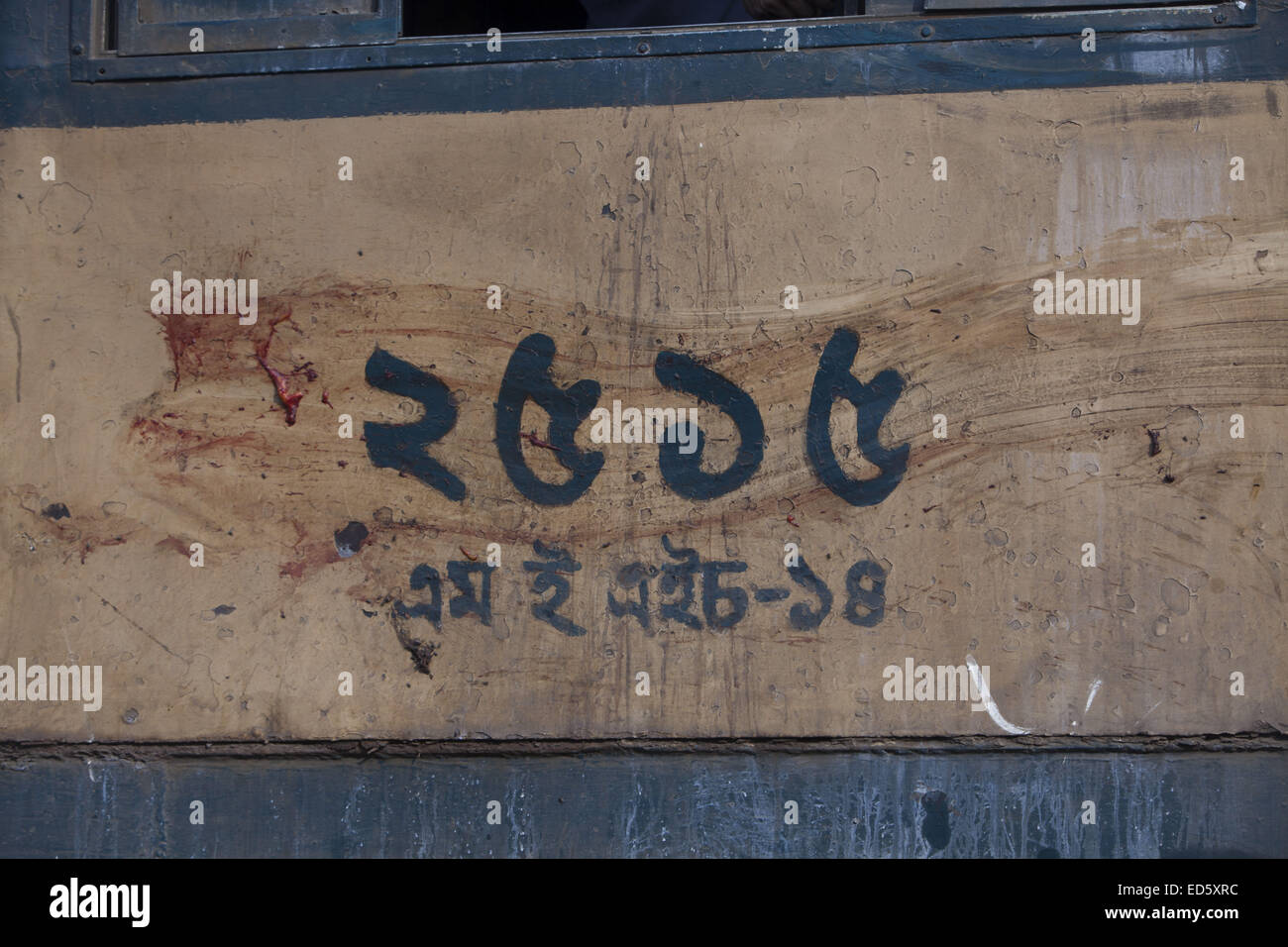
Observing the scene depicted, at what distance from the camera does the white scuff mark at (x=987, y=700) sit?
2248mm

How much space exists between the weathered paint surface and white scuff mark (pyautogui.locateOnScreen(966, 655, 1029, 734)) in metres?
0.02

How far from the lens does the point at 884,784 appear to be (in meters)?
2.27

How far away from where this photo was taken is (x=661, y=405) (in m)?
2.32

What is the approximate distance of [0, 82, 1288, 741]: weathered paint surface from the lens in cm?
225

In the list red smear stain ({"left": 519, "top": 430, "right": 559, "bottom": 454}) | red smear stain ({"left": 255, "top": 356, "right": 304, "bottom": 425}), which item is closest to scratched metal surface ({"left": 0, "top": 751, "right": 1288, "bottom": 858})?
red smear stain ({"left": 519, "top": 430, "right": 559, "bottom": 454})

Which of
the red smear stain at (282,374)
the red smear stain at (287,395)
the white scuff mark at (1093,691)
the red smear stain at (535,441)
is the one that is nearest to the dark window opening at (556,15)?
the red smear stain at (282,374)

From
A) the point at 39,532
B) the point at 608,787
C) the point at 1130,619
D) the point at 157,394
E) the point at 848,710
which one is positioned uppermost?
the point at 157,394

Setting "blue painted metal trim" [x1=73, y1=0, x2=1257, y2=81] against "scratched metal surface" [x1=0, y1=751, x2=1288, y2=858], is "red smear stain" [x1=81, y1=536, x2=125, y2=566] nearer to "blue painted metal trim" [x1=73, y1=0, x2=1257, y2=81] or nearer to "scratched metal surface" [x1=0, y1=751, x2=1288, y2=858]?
"scratched metal surface" [x1=0, y1=751, x2=1288, y2=858]

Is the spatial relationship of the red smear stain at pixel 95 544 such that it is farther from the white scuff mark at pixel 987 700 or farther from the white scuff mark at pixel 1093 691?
the white scuff mark at pixel 1093 691

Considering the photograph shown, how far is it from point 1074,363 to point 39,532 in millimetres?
2746

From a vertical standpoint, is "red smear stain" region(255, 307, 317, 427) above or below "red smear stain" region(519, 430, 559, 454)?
above

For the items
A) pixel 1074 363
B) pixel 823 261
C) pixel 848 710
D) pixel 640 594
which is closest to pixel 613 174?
pixel 823 261

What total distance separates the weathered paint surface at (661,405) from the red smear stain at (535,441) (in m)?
0.01

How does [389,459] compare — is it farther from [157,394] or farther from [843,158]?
[843,158]
